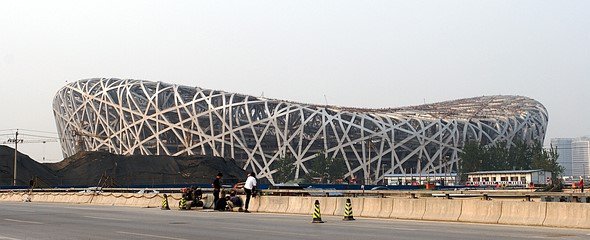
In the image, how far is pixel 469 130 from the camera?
153 metres

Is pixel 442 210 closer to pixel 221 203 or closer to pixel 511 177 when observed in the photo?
pixel 221 203

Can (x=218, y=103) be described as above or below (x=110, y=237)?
above

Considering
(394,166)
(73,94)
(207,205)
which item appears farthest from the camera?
(73,94)

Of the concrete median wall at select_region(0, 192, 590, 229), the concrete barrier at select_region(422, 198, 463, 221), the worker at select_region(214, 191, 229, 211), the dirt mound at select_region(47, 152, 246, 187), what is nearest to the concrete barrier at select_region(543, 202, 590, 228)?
the concrete median wall at select_region(0, 192, 590, 229)

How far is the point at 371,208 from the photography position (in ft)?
106

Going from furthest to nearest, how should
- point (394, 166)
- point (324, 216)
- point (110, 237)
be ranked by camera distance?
point (394, 166)
point (324, 216)
point (110, 237)

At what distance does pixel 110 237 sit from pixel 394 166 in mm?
125990

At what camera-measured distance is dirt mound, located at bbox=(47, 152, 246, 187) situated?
9906cm

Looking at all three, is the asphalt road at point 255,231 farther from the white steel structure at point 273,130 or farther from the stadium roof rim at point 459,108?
the stadium roof rim at point 459,108

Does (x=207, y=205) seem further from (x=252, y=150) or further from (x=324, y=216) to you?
(x=252, y=150)

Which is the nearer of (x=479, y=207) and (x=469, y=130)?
(x=479, y=207)

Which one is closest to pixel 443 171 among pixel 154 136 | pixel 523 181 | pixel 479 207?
pixel 523 181

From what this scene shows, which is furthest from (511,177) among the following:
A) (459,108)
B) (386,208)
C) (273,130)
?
(386,208)

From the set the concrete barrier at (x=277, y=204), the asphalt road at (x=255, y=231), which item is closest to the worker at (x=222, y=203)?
the concrete barrier at (x=277, y=204)
